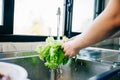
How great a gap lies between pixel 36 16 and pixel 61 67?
60 cm

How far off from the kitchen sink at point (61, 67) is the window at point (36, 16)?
0.35 metres

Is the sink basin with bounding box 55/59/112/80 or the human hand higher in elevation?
the human hand

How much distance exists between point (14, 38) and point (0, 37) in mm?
117

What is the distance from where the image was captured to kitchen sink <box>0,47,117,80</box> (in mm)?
1048

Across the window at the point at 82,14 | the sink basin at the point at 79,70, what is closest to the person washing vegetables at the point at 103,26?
the sink basin at the point at 79,70

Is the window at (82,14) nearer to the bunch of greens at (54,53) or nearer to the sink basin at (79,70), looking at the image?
the sink basin at (79,70)

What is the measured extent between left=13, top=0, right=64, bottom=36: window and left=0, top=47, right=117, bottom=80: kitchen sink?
1.13 ft

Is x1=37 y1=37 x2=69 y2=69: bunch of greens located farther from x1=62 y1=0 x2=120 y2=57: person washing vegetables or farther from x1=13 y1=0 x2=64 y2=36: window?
x1=13 y1=0 x2=64 y2=36: window

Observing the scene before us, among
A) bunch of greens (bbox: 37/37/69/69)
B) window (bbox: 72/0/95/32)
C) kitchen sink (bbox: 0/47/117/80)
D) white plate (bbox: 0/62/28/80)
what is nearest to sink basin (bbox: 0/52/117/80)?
kitchen sink (bbox: 0/47/117/80)

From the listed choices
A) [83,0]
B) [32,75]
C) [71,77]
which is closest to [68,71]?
[71,77]

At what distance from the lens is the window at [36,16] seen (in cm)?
141

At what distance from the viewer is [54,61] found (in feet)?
2.86

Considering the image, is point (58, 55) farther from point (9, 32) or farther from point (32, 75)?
point (9, 32)

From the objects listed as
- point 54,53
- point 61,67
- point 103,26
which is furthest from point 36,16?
point 103,26
